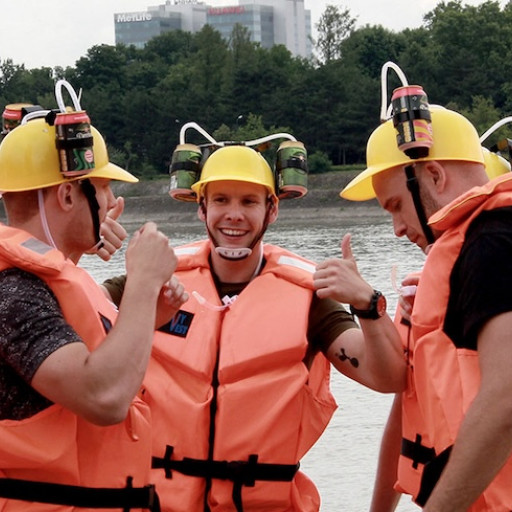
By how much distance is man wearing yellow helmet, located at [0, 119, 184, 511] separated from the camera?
3.05 meters

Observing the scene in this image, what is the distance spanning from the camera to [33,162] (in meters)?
3.48

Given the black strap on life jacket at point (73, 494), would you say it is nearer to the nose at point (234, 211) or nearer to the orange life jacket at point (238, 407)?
the orange life jacket at point (238, 407)

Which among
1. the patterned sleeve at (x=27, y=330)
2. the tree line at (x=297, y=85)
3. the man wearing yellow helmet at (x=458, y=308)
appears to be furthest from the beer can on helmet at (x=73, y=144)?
Answer: the tree line at (x=297, y=85)

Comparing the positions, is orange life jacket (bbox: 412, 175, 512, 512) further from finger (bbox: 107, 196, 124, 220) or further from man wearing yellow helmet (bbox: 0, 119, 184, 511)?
finger (bbox: 107, 196, 124, 220)

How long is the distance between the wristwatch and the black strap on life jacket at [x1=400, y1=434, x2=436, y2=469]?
430 millimetres

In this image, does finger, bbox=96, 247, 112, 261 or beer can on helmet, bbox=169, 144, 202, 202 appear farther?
beer can on helmet, bbox=169, 144, 202, 202

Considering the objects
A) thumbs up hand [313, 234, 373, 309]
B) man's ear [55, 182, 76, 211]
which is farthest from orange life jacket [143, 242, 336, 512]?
man's ear [55, 182, 76, 211]

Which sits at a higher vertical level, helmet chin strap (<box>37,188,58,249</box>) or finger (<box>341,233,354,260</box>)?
helmet chin strap (<box>37,188,58,249</box>)

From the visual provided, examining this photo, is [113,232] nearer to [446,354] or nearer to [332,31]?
[446,354]

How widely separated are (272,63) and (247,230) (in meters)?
93.4

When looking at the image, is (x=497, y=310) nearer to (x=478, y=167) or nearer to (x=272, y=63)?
(x=478, y=167)

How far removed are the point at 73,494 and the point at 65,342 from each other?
533 millimetres

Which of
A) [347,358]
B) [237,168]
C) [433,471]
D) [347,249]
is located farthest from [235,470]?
[237,168]

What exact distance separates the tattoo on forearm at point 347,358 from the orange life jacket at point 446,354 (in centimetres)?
82
